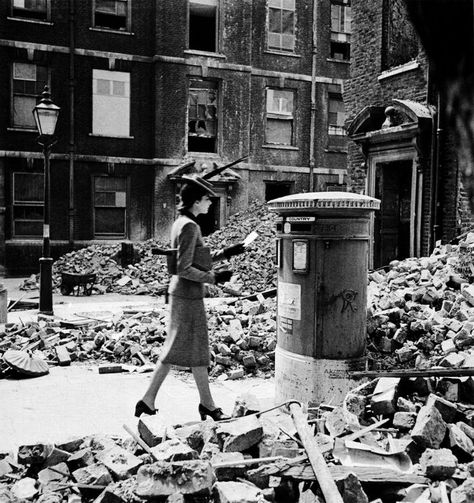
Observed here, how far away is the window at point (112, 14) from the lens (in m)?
23.6

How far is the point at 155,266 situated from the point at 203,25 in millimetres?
11436

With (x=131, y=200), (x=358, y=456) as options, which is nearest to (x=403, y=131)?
(x=358, y=456)

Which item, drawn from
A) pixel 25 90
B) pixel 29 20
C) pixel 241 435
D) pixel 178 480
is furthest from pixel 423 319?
pixel 29 20

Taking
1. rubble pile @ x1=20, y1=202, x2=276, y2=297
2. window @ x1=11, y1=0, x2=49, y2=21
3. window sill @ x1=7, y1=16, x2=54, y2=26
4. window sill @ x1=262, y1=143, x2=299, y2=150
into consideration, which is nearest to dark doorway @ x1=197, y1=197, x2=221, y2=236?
rubble pile @ x1=20, y1=202, x2=276, y2=297

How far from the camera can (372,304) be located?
7.84 meters

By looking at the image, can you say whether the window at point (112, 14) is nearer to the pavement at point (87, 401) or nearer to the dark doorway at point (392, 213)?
the dark doorway at point (392, 213)

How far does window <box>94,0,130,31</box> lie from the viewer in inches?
930

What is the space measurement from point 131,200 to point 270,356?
1702 centimetres

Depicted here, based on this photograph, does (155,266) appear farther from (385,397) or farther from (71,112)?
(385,397)

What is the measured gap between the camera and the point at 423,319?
736cm

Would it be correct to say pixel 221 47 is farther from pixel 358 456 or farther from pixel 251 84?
pixel 358 456

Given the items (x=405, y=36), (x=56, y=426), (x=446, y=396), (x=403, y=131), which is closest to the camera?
(x=446, y=396)

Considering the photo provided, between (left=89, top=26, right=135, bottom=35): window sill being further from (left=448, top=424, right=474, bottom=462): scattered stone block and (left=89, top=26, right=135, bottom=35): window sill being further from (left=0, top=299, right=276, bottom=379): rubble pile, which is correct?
(left=448, top=424, right=474, bottom=462): scattered stone block

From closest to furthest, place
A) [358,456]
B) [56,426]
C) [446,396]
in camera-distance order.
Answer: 1. [358,456]
2. [446,396]
3. [56,426]
